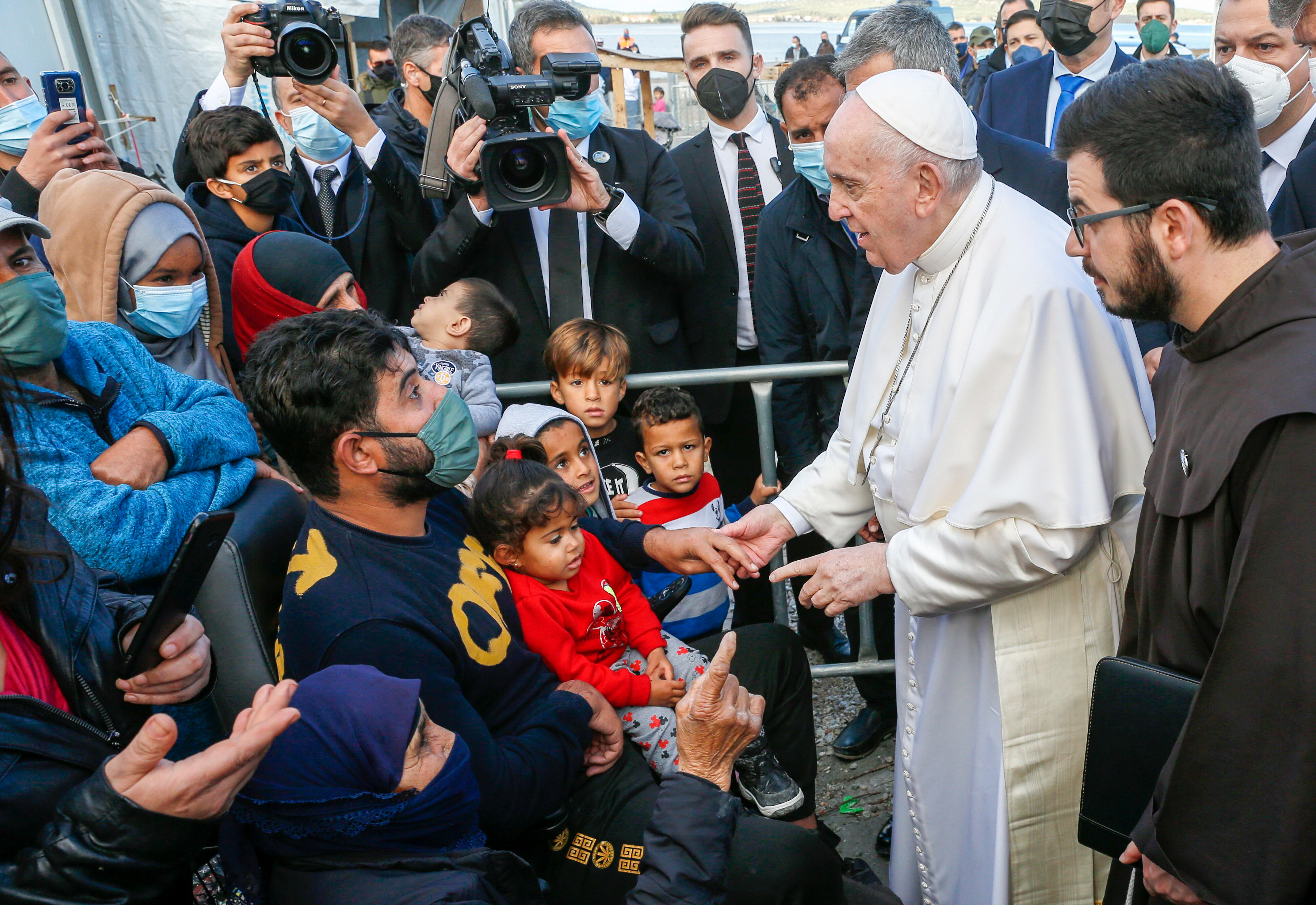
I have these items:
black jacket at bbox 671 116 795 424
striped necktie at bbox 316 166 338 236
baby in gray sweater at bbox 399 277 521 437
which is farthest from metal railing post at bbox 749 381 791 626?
striped necktie at bbox 316 166 338 236

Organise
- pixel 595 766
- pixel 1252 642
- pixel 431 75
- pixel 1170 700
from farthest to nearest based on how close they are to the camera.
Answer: pixel 431 75
pixel 595 766
pixel 1170 700
pixel 1252 642

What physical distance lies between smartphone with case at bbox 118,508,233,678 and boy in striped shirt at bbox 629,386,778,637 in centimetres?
181

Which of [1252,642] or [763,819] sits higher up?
[1252,642]

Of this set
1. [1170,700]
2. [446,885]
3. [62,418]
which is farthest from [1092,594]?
[62,418]

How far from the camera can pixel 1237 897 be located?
1728 mm

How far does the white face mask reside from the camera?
3.64m

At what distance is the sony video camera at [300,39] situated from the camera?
12.6 ft

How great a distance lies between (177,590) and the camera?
5.99 feet

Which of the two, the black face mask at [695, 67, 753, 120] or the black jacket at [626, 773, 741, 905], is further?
the black face mask at [695, 67, 753, 120]

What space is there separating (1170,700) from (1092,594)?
2.14 feet

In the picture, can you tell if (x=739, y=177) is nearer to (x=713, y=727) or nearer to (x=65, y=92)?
(x=65, y=92)

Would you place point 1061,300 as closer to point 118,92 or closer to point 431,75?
point 431,75

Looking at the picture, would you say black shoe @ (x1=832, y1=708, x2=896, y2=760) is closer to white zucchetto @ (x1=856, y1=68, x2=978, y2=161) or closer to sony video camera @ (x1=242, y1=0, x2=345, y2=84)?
white zucchetto @ (x1=856, y1=68, x2=978, y2=161)

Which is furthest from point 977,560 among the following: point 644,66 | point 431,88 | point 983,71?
point 644,66
